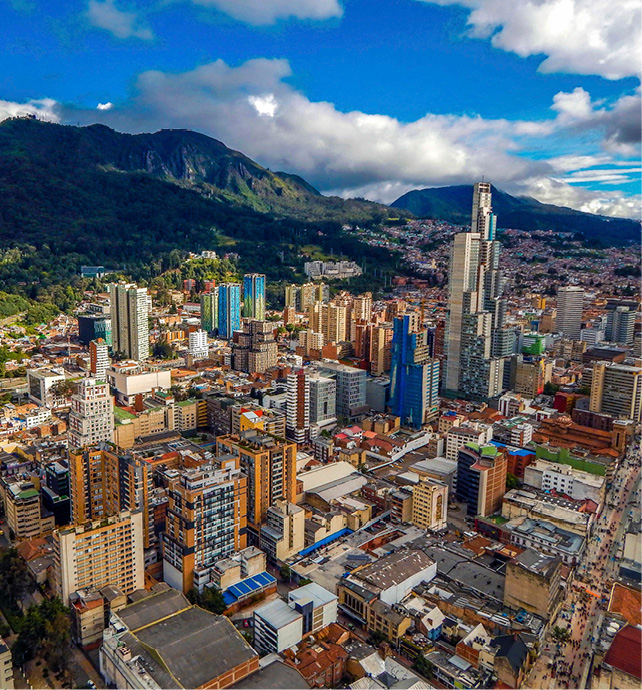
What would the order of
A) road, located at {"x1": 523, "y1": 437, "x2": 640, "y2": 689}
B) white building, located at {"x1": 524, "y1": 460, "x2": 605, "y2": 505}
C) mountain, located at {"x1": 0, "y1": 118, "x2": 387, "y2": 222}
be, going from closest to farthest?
road, located at {"x1": 523, "y1": 437, "x2": 640, "y2": 689}
white building, located at {"x1": 524, "y1": 460, "x2": 605, "y2": 505}
mountain, located at {"x1": 0, "y1": 118, "x2": 387, "y2": 222}

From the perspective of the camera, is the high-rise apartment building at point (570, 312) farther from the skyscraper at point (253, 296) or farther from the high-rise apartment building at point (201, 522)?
the high-rise apartment building at point (201, 522)

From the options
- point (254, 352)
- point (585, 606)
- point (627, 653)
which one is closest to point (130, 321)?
point (254, 352)

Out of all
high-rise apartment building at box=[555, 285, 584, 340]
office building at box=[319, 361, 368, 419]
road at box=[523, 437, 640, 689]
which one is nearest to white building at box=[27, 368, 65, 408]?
office building at box=[319, 361, 368, 419]

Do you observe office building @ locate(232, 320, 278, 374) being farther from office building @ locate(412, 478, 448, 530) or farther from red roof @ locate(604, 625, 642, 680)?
red roof @ locate(604, 625, 642, 680)

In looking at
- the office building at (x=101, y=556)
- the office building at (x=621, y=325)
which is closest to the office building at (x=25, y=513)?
the office building at (x=101, y=556)

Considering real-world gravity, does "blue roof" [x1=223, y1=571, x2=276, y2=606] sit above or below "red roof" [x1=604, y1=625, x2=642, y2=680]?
below
